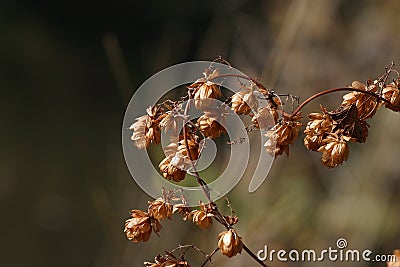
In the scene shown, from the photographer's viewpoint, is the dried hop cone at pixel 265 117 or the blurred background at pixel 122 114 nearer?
the dried hop cone at pixel 265 117

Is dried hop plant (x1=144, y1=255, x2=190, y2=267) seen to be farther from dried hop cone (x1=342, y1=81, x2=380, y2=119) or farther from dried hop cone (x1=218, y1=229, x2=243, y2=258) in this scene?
dried hop cone (x1=342, y1=81, x2=380, y2=119)

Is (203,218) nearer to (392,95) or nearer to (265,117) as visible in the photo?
(265,117)

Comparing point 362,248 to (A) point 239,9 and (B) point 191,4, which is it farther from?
(B) point 191,4

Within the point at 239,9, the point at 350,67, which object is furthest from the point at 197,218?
the point at 239,9

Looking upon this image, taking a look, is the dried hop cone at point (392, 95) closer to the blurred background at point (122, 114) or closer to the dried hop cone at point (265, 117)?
the dried hop cone at point (265, 117)

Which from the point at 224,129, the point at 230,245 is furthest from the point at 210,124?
the point at 230,245

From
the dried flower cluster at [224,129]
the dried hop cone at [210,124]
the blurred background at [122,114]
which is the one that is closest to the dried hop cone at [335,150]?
the dried flower cluster at [224,129]
